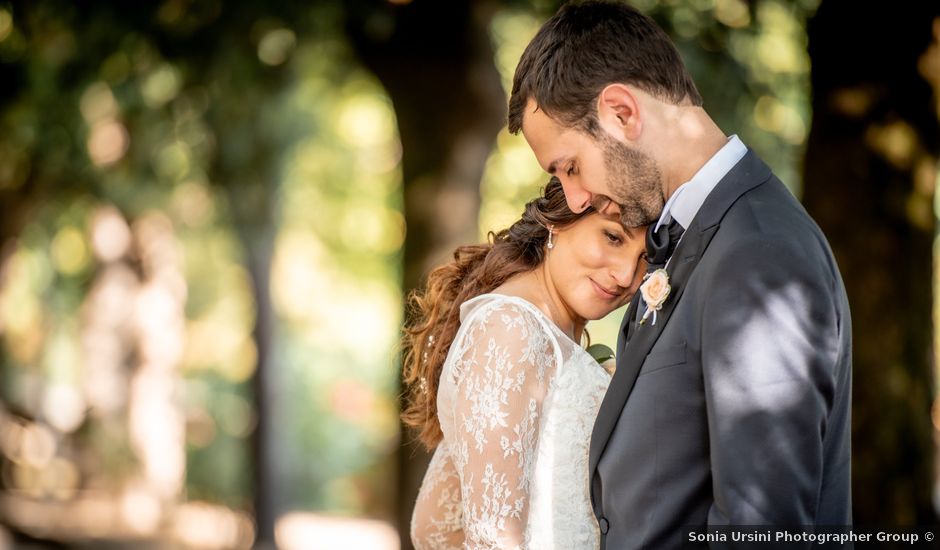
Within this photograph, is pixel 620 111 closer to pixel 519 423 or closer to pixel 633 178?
pixel 633 178

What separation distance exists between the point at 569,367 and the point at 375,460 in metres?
18.5

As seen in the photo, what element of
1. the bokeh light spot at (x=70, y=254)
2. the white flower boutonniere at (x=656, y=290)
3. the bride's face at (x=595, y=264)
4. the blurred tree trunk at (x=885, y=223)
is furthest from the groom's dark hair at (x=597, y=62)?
the bokeh light spot at (x=70, y=254)

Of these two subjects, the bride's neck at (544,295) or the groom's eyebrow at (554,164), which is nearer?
the groom's eyebrow at (554,164)

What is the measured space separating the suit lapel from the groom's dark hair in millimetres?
307

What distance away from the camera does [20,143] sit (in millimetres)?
11719

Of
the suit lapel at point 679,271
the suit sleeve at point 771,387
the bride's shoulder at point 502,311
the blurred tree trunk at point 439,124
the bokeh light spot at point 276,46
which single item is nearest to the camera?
the suit sleeve at point 771,387

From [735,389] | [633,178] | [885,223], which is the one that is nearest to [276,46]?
[885,223]

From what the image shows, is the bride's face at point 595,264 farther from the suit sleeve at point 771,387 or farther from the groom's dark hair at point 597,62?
the suit sleeve at point 771,387

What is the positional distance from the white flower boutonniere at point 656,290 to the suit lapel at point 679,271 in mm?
15

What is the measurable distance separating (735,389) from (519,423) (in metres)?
0.91

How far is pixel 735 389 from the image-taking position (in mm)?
2367

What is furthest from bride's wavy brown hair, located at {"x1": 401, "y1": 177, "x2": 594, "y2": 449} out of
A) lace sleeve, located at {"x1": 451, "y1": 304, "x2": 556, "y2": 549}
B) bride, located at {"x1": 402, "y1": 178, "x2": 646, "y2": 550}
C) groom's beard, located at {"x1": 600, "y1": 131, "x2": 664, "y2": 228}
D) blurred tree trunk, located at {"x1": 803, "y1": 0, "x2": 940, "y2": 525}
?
blurred tree trunk, located at {"x1": 803, "y1": 0, "x2": 940, "y2": 525}

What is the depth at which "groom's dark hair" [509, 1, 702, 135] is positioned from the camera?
2.86 metres

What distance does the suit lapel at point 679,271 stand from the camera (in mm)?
2660
